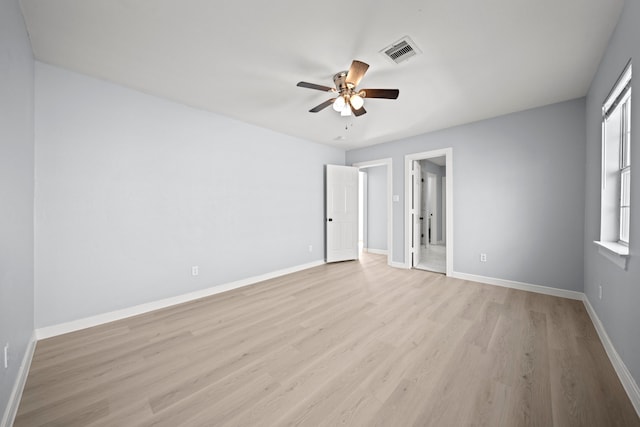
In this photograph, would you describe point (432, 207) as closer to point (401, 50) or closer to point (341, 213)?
point (341, 213)

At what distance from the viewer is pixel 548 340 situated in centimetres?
207

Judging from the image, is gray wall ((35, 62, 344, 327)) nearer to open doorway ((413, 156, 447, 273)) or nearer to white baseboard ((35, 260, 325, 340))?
white baseboard ((35, 260, 325, 340))

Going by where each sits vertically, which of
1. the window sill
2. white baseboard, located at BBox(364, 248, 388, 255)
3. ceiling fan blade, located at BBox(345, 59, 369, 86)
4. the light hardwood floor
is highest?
ceiling fan blade, located at BBox(345, 59, 369, 86)

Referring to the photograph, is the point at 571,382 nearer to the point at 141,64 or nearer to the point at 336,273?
the point at 336,273

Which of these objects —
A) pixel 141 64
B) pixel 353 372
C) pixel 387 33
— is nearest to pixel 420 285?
pixel 353 372

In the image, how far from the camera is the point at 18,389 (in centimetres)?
148

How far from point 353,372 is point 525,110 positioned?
400cm

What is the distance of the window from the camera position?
1937mm

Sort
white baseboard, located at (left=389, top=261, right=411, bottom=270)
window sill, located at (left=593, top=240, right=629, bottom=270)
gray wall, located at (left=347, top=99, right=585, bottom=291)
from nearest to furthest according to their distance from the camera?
window sill, located at (left=593, top=240, right=629, bottom=270), gray wall, located at (left=347, top=99, right=585, bottom=291), white baseboard, located at (left=389, top=261, right=411, bottom=270)

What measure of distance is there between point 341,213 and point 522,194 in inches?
120

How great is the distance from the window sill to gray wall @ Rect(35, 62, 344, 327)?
381cm

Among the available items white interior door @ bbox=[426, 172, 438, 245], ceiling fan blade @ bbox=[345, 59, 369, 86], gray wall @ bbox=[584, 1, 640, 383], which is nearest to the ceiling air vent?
ceiling fan blade @ bbox=[345, 59, 369, 86]

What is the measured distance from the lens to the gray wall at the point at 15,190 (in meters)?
1.32

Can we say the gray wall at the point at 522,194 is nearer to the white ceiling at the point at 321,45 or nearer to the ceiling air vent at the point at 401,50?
the white ceiling at the point at 321,45
